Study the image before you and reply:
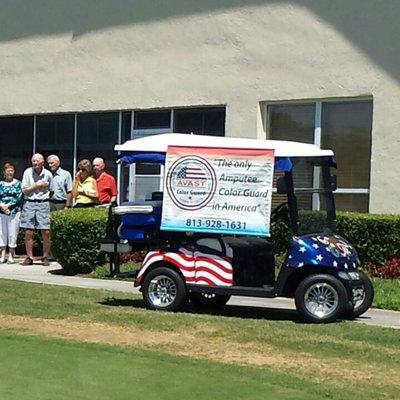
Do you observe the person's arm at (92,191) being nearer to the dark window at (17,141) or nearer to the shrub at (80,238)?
the shrub at (80,238)

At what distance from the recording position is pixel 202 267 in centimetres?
1041

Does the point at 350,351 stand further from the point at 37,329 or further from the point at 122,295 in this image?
the point at 122,295

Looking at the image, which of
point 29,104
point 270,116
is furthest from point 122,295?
point 29,104

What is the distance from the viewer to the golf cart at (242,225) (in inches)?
397

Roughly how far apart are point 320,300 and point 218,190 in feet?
5.71

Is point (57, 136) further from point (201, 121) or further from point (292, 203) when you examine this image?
point (292, 203)

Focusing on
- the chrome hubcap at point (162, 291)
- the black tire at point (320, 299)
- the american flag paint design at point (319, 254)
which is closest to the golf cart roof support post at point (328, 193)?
the american flag paint design at point (319, 254)

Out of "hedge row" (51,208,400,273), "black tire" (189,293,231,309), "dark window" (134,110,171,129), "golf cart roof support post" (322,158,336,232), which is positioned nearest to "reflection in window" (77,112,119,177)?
"dark window" (134,110,171,129)

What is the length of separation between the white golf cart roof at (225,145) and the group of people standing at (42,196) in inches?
226

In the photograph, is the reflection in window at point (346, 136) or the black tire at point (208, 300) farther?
the reflection in window at point (346, 136)

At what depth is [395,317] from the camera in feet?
35.6

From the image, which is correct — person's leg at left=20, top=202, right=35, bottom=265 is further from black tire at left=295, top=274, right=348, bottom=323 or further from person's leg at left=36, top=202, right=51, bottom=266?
black tire at left=295, top=274, right=348, bottom=323

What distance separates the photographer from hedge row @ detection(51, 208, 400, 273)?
566 inches

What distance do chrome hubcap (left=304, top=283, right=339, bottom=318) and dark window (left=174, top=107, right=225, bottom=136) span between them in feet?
25.3
